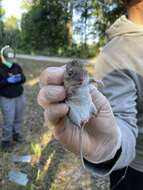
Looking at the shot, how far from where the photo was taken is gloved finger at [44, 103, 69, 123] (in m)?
1.33

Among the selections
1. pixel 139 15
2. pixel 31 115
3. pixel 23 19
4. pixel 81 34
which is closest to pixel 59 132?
pixel 139 15

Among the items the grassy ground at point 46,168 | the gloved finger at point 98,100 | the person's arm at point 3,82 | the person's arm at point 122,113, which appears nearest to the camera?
the gloved finger at point 98,100

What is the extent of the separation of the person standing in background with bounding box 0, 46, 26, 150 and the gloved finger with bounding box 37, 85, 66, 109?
4275mm

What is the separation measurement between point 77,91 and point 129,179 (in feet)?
3.17

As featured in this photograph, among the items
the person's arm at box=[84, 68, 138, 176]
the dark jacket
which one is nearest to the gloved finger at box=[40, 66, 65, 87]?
the person's arm at box=[84, 68, 138, 176]

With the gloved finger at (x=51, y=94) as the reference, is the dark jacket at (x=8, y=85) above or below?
below

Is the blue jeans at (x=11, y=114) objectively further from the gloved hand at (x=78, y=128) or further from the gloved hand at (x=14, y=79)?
the gloved hand at (x=78, y=128)

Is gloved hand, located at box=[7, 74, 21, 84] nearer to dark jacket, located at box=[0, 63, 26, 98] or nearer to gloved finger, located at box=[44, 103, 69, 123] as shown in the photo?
dark jacket, located at box=[0, 63, 26, 98]

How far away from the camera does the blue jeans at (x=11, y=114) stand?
6141 mm

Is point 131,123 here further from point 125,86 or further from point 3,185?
point 3,185

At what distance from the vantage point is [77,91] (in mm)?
1235

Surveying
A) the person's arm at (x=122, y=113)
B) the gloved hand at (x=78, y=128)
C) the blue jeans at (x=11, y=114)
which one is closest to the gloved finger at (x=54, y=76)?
the gloved hand at (x=78, y=128)

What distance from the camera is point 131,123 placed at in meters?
1.75

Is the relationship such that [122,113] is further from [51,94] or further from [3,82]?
[3,82]
